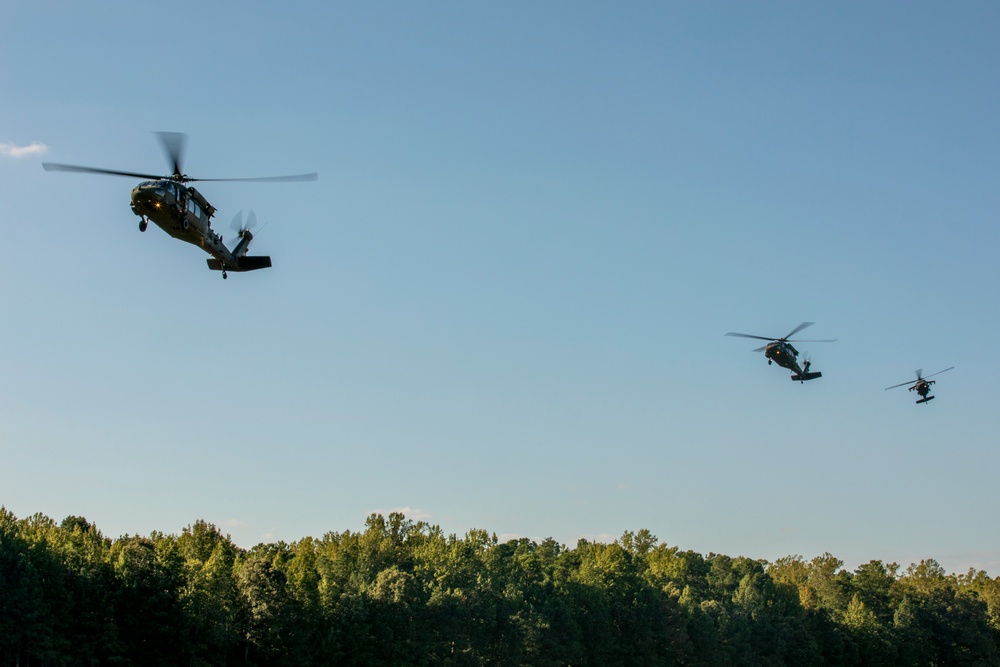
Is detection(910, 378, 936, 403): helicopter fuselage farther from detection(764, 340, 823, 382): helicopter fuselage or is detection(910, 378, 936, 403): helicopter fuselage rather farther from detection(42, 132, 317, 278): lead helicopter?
detection(42, 132, 317, 278): lead helicopter

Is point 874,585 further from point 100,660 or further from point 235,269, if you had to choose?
point 235,269

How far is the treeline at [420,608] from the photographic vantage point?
81.5 m

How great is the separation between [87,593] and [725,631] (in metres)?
88.1

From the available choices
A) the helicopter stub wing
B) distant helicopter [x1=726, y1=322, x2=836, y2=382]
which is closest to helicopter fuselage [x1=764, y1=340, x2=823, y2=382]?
distant helicopter [x1=726, y1=322, x2=836, y2=382]

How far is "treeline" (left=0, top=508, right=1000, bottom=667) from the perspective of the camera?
8150 cm

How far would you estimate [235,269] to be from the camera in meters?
53.9

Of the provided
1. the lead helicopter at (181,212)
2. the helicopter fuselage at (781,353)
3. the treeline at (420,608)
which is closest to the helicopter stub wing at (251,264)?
the lead helicopter at (181,212)

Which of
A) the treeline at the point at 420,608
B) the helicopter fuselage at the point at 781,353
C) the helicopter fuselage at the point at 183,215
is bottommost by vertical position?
the treeline at the point at 420,608

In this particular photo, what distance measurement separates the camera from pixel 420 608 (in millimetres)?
106125

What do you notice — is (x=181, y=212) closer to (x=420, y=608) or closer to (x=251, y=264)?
(x=251, y=264)

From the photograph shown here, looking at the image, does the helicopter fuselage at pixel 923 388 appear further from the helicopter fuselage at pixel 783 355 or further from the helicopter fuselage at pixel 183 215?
the helicopter fuselage at pixel 183 215

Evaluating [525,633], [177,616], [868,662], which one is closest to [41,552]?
[177,616]

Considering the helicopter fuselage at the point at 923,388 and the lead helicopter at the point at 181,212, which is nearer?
the lead helicopter at the point at 181,212

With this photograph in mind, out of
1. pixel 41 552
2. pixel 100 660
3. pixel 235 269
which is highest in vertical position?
pixel 235 269
